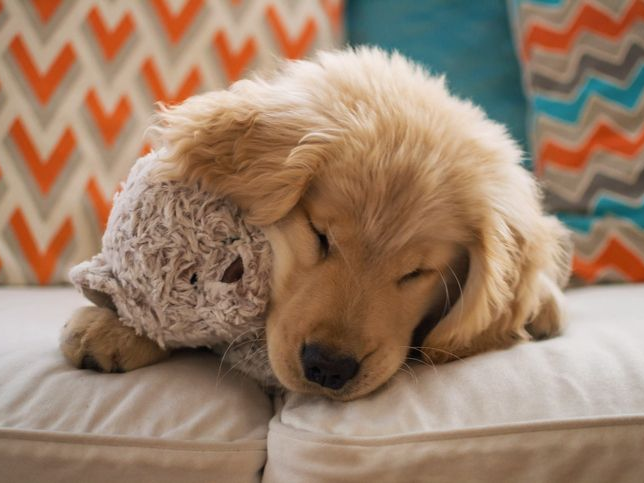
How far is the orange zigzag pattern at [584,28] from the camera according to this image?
8.15ft

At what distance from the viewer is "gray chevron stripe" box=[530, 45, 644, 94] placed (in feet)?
8.11

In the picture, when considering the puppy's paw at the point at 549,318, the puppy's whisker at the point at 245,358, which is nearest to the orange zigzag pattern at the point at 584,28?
the puppy's paw at the point at 549,318

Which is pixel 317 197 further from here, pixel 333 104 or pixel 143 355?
pixel 143 355

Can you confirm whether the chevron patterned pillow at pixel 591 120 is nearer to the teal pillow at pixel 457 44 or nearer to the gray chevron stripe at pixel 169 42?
the teal pillow at pixel 457 44

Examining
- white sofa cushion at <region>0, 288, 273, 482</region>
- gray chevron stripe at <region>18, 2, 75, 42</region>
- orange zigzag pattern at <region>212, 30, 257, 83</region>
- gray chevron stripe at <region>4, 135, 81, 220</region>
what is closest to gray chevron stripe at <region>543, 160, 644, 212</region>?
orange zigzag pattern at <region>212, 30, 257, 83</region>

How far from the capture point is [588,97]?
97.0 inches

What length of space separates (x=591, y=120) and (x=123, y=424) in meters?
1.97

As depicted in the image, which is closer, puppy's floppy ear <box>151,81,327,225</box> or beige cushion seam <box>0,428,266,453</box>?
beige cushion seam <box>0,428,266,453</box>

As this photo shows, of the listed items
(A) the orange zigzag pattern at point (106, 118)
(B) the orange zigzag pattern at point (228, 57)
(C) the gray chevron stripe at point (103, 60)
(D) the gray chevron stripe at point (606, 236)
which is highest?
(C) the gray chevron stripe at point (103, 60)

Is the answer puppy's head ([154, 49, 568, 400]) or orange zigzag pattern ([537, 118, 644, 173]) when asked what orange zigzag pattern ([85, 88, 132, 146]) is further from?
orange zigzag pattern ([537, 118, 644, 173])

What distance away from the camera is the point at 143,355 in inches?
57.7

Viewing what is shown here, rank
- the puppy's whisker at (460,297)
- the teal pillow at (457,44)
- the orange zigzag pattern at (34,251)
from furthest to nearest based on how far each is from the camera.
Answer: the teal pillow at (457,44) → the orange zigzag pattern at (34,251) → the puppy's whisker at (460,297)

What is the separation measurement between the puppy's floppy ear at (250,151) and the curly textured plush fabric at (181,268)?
41 millimetres

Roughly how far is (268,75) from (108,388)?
1006mm
